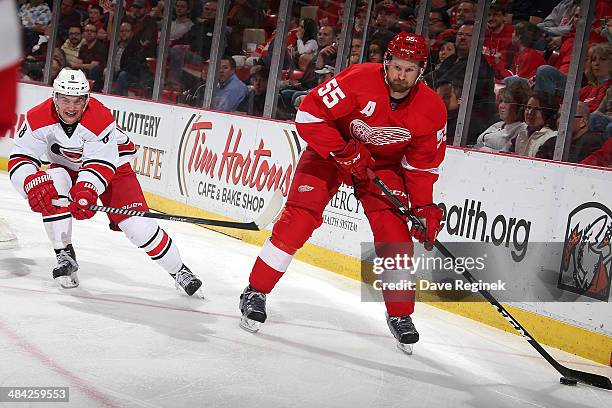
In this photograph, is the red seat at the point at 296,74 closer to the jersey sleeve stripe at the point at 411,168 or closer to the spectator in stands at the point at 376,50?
the spectator in stands at the point at 376,50

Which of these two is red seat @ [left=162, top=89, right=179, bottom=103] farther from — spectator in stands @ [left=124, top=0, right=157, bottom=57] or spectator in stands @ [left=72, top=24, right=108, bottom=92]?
spectator in stands @ [left=72, top=24, right=108, bottom=92]

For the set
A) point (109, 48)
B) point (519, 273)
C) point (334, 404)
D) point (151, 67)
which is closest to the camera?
point (334, 404)

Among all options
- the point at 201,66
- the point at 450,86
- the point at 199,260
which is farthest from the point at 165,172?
the point at 450,86

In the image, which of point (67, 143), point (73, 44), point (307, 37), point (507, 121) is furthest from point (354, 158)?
point (73, 44)

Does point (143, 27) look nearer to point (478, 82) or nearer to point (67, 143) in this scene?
point (478, 82)

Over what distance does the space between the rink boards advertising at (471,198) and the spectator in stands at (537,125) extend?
15.7 inches

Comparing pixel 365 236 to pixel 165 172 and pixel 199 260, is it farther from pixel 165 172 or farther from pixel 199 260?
pixel 165 172

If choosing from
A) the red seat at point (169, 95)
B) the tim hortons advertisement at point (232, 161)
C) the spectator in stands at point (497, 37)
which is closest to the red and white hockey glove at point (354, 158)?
the spectator in stands at point (497, 37)

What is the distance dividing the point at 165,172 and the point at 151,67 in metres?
1.44

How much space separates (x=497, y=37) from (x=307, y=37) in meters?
1.82

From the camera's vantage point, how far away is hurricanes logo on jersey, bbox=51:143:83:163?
3.74 m

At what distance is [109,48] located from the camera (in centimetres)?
848

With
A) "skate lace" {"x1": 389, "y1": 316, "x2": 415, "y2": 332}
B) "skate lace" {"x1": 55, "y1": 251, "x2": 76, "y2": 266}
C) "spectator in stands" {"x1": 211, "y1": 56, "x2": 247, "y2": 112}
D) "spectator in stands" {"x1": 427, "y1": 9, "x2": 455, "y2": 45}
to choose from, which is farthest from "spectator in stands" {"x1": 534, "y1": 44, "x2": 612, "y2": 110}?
"spectator in stands" {"x1": 211, "y1": 56, "x2": 247, "y2": 112}

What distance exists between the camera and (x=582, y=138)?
14.6ft
